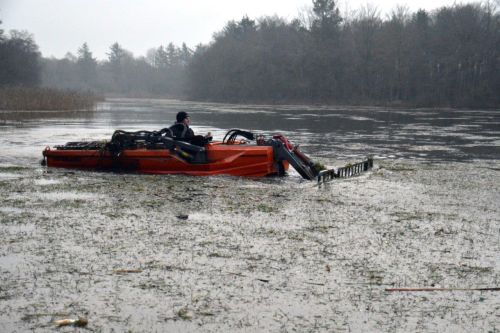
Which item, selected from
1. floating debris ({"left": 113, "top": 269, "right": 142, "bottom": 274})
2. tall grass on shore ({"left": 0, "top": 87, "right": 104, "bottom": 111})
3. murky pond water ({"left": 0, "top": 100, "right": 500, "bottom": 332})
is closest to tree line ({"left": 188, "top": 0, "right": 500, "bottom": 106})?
tall grass on shore ({"left": 0, "top": 87, "right": 104, "bottom": 111})

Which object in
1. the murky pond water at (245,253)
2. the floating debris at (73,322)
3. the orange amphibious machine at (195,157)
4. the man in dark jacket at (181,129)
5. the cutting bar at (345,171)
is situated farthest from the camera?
the man in dark jacket at (181,129)

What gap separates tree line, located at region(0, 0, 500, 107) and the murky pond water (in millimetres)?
49447

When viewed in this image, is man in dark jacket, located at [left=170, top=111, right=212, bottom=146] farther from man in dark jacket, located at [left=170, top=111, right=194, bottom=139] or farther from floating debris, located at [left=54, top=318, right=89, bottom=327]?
floating debris, located at [left=54, top=318, right=89, bottom=327]

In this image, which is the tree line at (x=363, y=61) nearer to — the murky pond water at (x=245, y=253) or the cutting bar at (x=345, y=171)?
the cutting bar at (x=345, y=171)

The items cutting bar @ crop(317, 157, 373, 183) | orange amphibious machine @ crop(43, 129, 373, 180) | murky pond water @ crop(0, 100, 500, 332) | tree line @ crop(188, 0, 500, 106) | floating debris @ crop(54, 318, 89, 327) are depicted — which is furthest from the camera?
tree line @ crop(188, 0, 500, 106)

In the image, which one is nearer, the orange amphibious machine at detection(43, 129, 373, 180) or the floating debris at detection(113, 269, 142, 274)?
the floating debris at detection(113, 269, 142, 274)

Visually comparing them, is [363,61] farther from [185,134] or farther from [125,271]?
[125,271]

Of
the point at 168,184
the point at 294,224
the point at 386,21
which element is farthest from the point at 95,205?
the point at 386,21

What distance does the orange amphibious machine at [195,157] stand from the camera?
40.2 ft

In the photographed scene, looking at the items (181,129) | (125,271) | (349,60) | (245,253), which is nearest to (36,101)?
(181,129)

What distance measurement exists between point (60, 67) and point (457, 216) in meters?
133

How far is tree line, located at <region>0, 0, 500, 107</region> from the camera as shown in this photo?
58625 millimetres

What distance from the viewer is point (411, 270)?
5.91 meters

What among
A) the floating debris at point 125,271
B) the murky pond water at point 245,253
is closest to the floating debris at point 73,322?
the murky pond water at point 245,253
